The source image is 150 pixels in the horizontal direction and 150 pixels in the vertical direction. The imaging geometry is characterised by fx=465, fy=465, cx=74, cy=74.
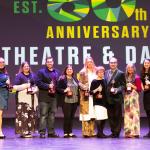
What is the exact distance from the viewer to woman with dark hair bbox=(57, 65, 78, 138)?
23.1 ft

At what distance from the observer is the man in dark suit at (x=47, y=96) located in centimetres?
705

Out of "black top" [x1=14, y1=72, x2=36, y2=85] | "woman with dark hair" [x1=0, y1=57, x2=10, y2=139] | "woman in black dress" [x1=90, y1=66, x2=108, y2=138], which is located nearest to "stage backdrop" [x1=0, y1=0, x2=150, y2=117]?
"black top" [x1=14, y1=72, x2=36, y2=85]

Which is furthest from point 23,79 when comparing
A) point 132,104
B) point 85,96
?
point 132,104

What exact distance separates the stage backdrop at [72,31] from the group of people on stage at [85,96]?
4.75 ft

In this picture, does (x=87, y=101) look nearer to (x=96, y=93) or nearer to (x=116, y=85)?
(x=96, y=93)

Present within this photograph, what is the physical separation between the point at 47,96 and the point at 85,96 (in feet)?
1.90

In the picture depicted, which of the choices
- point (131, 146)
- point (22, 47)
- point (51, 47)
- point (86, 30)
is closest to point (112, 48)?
point (86, 30)

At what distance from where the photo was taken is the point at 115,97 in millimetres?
6945

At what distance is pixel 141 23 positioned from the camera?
862cm

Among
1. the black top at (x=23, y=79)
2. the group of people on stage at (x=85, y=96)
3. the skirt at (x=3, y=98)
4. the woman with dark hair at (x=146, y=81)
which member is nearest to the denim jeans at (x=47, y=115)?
the group of people on stage at (x=85, y=96)

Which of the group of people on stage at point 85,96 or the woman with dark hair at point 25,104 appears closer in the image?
the group of people on stage at point 85,96

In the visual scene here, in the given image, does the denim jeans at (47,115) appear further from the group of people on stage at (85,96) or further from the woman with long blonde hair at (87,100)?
the woman with long blonde hair at (87,100)

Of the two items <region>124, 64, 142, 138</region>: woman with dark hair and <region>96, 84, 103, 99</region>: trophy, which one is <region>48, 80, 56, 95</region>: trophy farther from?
<region>124, 64, 142, 138</region>: woman with dark hair

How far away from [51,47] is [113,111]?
2.12 meters
